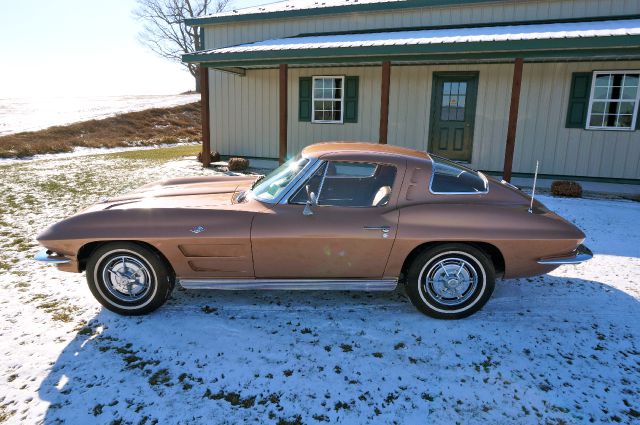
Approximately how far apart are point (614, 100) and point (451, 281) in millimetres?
9027

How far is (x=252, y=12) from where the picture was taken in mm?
13125

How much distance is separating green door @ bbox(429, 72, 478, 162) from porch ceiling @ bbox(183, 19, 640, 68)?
1282 mm

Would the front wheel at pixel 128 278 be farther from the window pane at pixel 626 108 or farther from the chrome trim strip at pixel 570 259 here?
the window pane at pixel 626 108

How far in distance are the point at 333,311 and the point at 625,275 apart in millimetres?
3369

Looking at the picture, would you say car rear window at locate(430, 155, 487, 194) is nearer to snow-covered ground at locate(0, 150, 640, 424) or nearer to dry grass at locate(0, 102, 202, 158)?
snow-covered ground at locate(0, 150, 640, 424)

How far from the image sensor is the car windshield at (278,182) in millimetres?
3695

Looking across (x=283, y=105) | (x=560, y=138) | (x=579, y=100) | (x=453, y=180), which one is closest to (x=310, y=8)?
(x=283, y=105)

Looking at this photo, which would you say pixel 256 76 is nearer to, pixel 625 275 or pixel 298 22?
pixel 298 22

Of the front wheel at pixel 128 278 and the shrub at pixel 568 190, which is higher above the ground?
the shrub at pixel 568 190

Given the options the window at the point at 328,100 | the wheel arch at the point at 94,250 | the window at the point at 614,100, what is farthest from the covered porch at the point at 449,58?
the wheel arch at the point at 94,250

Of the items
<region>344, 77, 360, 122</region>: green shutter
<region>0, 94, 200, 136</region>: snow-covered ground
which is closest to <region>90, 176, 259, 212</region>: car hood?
<region>344, 77, 360, 122</region>: green shutter

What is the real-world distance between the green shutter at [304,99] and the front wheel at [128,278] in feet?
31.8

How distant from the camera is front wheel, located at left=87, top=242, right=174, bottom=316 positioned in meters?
3.51

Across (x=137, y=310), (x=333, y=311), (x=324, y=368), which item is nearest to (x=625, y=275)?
(x=333, y=311)
